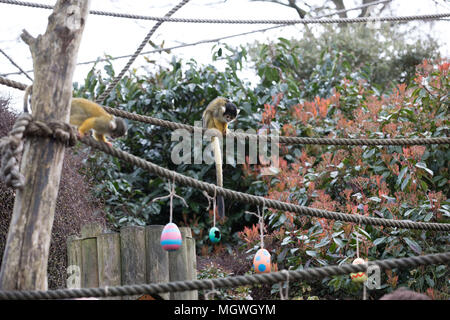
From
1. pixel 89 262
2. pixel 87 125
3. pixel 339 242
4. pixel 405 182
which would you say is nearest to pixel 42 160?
pixel 87 125

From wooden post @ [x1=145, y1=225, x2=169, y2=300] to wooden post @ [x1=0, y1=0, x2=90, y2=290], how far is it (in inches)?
46.7

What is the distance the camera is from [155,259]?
2.98 meters

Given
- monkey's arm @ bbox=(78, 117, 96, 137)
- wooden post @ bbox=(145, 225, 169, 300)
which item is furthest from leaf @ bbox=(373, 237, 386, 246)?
monkey's arm @ bbox=(78, 117, 96, 137)

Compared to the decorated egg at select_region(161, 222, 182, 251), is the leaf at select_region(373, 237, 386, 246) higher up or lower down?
higher up

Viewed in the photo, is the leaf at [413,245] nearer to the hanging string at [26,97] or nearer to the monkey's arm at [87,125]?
the monkey's arm at [87,125]

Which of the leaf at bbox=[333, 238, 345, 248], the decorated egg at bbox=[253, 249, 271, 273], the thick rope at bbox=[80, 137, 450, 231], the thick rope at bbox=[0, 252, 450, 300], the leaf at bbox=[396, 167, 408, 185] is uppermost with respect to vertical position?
the leaf at bbox=[396, 167, 408, 185]

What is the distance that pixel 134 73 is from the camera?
567 cm

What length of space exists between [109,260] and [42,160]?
1.26m

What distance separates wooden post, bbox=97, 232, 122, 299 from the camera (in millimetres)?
2951

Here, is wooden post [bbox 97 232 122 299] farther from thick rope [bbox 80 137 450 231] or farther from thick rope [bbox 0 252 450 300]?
thick rope [bbox 0 252 450 300]

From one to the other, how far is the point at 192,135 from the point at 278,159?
92 cm

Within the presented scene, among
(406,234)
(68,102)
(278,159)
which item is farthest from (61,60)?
(278,159)
